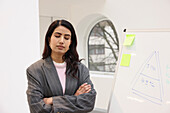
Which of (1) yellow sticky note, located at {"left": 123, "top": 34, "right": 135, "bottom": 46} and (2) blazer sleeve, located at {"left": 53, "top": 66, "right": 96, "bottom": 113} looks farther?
(1) yellow sticky note, located at {"left": 123, "top": 34, "right": 135, "bottom": 46}

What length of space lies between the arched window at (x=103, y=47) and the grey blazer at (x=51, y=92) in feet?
10.4

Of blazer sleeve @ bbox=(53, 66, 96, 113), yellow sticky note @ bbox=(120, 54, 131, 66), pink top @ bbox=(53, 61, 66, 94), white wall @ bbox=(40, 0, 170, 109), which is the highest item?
white wall @ bbox=(40, 0, 170, 109)

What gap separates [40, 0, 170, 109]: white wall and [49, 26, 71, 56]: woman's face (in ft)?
6.73

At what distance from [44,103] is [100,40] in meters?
3.57

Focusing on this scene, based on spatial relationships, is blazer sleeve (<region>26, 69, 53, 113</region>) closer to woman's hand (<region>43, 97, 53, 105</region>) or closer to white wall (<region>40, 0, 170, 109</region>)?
woman's hand (<region>43, 97, 53, 105</region>)

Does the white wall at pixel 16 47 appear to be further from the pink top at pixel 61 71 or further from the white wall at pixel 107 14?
the white wall at pixel 107 14

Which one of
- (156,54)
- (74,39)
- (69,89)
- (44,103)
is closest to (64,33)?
(74,39)

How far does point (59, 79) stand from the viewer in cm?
182

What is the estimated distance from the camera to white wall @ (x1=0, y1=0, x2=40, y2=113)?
236cm

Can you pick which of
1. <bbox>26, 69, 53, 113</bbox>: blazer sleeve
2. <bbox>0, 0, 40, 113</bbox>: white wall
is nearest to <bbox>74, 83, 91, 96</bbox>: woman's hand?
<bbox>26, 69, 53, 113</bbox>: blazer sleeve

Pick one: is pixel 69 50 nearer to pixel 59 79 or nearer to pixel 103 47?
pixel 59 79

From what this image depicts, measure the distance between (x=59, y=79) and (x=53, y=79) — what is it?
54mm

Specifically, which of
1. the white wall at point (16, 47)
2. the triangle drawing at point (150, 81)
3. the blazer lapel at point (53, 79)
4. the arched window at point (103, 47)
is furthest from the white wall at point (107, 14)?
the blazer lapel at point (53, 79)

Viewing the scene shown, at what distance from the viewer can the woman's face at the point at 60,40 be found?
179cm
